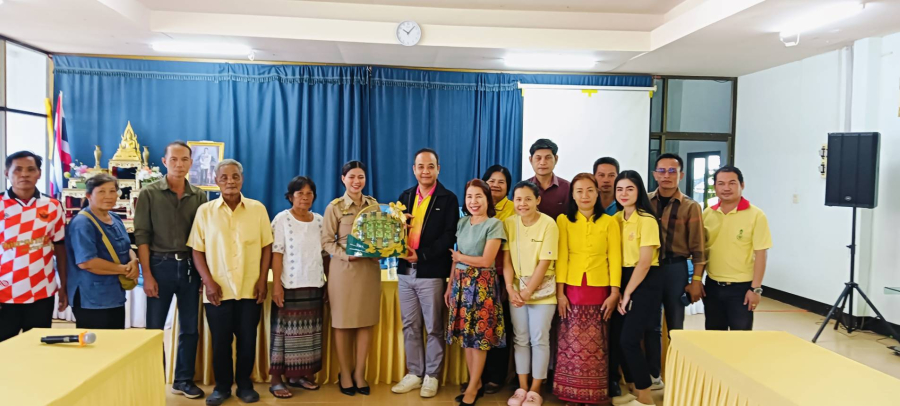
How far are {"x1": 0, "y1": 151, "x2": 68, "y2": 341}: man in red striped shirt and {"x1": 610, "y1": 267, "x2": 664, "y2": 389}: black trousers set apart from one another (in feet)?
10.6

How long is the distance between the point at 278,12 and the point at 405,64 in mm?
1734

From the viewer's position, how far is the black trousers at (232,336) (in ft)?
10.5

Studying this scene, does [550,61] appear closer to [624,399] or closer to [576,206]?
[576,206]

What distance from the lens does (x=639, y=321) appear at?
10.3ft

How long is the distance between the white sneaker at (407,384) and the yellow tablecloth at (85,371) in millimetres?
1474

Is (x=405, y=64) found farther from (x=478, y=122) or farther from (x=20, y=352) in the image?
(x=20, y=352)

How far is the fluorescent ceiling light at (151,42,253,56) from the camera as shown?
556cm

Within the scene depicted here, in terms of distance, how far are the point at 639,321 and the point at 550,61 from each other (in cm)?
374

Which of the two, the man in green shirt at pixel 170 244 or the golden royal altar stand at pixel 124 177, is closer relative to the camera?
the man in green shirt at pixel 170 244

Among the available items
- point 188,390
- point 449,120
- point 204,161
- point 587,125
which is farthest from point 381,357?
point 587,125

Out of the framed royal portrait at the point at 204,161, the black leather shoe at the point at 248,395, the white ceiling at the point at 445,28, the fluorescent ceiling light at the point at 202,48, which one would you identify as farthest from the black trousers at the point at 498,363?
the framed royal portrait at the point at 204,161

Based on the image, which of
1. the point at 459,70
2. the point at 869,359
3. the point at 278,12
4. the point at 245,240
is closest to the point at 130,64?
the point at 278,12

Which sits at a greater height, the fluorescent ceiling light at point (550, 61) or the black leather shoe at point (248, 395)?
the fluorescent ceiling light at point (550, 61)

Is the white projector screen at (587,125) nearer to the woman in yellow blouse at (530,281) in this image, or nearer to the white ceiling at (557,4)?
the white ceiling at (557,4)
